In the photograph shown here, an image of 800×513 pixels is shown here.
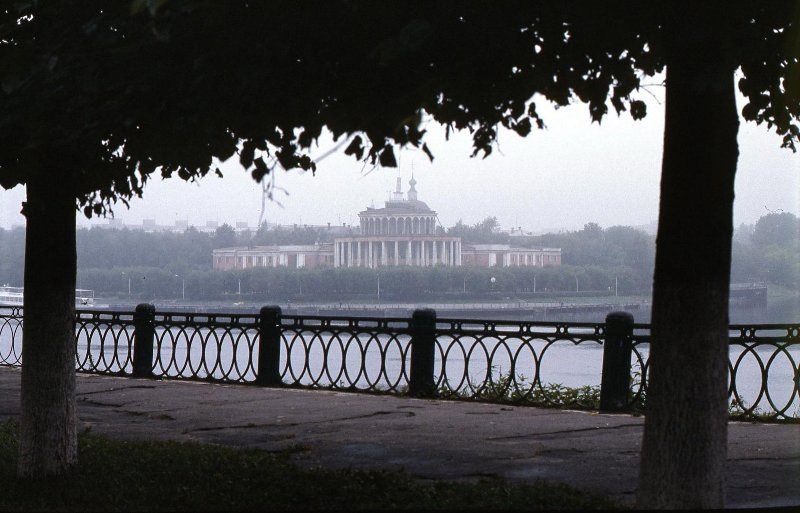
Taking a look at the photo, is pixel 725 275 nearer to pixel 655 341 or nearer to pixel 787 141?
pixel 655 341

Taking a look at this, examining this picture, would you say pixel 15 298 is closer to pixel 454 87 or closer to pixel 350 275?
pixel 350 275

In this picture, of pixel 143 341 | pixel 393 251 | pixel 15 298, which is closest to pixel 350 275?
pixel 393 251

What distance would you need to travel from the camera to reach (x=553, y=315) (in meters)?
98.2

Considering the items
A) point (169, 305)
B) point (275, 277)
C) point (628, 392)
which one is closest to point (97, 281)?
point (169, 305)

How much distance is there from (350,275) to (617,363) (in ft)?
342

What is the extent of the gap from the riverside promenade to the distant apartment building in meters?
117

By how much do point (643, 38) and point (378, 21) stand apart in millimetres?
1303

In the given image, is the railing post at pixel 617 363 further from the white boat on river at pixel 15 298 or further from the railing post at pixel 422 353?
the white boat on river at pixel 15 298

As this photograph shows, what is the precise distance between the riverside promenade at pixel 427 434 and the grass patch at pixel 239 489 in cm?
49

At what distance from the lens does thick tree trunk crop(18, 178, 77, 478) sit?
6.51 meters

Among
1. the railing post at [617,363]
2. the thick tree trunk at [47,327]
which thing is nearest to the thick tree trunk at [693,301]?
the thick tree trunk at [47,327]

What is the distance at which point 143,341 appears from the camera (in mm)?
14594

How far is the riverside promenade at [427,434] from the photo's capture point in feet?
23.1

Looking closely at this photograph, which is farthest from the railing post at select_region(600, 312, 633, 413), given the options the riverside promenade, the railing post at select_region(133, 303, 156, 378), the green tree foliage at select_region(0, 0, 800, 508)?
the railing post at select_region(133, 303, 156, 378)
